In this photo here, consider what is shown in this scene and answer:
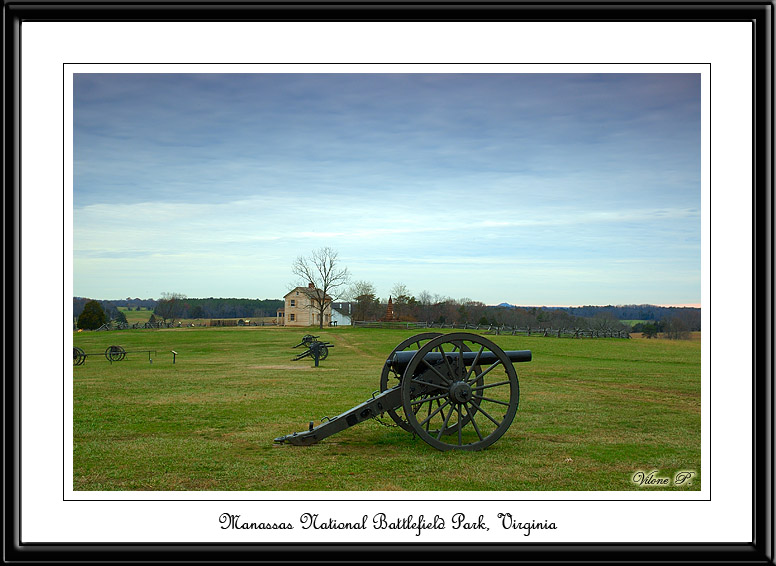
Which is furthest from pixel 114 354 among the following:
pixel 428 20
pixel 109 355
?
pixel 428 20

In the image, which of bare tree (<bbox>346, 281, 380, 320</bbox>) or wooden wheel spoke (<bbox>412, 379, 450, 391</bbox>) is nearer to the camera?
wooden wheel spoke (<bbox>412, 379, 450, 391</bbox>)

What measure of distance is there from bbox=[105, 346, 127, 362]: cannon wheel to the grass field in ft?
7.38

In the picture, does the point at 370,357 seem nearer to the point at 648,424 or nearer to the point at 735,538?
the point at 648,424

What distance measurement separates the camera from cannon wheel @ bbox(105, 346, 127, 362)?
23.5 m

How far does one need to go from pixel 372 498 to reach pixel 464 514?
78cm

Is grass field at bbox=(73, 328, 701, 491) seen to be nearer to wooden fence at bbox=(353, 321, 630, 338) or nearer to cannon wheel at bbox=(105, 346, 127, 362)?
cannon wheel at bbox=(105, 346, 127, 362)

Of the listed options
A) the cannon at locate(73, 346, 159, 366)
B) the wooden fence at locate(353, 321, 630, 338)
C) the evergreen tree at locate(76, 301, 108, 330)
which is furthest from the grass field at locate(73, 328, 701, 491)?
the wooden fence at locate(353, 321, 630, 338)

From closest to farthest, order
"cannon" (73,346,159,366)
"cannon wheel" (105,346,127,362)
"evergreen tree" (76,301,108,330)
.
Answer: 1. "cannon" (73,346,159,366)
2. "cannon wheel" (105,346,127,362)
3. "evergreen tree" (76,301,108,330)

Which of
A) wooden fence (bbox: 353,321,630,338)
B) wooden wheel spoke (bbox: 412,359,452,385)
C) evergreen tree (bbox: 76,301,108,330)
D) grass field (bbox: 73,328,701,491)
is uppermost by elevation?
wooden wheel spoke (bbox: 412,359,452,385)

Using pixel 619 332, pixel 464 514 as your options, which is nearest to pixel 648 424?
pixel 464 514

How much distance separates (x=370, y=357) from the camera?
25.6 m

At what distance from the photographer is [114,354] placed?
24266 mm

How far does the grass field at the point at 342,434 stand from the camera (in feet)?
21.8

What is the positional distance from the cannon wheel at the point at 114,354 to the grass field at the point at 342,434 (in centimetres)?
225
